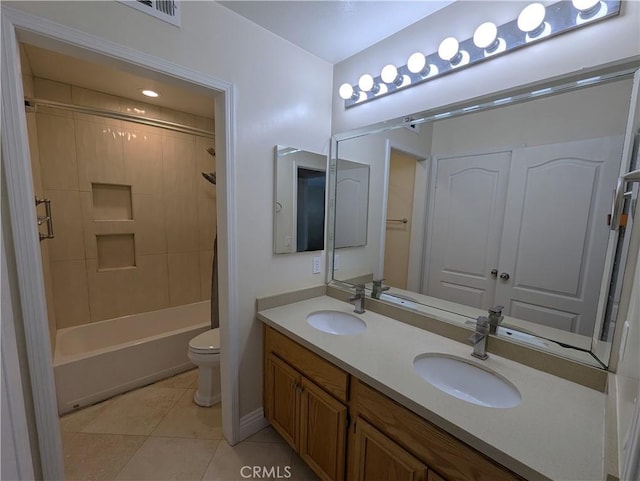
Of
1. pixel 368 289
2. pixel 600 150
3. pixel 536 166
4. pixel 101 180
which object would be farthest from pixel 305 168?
pixel 101 180

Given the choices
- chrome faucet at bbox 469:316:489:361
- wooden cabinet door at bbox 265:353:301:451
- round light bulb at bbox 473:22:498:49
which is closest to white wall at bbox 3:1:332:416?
wooden cabinet door at bbox 265:353:301:451

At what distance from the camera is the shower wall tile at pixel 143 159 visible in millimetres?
2512

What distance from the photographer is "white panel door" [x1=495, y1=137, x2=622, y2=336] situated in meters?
0.99

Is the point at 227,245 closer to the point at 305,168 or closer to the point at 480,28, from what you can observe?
the point at 305,168

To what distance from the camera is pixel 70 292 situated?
232cm

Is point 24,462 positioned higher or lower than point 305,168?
lower

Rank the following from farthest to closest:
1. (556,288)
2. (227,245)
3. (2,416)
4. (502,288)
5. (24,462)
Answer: (227,245)
(502,288)
(556,288)
(24,462)
(2,416)

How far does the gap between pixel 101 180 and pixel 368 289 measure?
8.25 feet

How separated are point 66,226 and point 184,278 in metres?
1.11

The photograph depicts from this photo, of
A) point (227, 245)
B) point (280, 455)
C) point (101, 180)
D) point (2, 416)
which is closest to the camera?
point (2, 416)

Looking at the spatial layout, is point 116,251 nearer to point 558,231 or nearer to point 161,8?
point 161,8

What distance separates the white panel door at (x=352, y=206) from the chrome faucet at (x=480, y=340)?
33.7 inches

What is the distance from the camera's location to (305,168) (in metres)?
1.78

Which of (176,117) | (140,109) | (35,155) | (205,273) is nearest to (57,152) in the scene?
(35,155)
